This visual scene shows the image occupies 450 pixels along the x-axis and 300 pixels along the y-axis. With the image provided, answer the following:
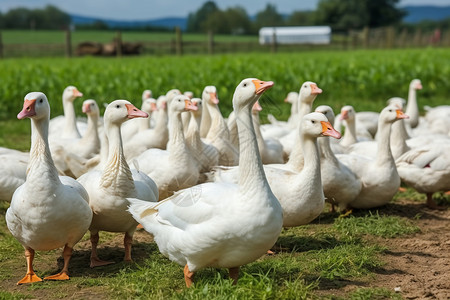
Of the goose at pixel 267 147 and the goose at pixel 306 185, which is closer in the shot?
the goose at pixel 306 185

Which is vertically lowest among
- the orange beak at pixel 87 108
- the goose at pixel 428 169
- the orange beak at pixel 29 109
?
the goose at pixel 428 169

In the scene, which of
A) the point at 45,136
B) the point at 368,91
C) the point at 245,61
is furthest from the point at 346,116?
the point at 245,61

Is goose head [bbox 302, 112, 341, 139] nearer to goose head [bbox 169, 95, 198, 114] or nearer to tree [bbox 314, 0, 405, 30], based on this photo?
goose head [bbox 169, 95, 198, 114]

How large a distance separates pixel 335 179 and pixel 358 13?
88.6 m

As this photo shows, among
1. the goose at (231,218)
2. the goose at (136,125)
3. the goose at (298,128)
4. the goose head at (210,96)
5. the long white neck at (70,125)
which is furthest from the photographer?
the goose at (136,125)

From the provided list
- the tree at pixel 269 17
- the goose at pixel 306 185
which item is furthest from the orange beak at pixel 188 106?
the tree at pixel 269 17

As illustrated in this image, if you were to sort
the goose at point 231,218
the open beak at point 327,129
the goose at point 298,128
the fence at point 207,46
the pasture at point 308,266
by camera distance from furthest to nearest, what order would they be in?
the fence at point 207,46 → the goose at point 298,128 → the open beak at point 327,129 → the pasture at point 308,266 → the goose at point 231,218

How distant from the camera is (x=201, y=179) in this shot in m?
7.49

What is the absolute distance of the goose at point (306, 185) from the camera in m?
6.12

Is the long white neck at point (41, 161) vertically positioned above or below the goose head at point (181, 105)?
below

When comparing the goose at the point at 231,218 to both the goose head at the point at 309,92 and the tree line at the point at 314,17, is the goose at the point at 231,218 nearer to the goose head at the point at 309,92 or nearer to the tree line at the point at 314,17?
the goose head at the point at 309,92

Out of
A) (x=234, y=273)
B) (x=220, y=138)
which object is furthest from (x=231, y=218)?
(x=220, y=138)

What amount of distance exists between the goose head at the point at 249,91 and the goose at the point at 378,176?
332 cm

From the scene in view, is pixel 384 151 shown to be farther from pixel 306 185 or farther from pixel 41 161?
pixel 41 161
